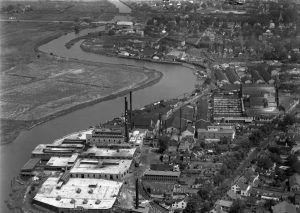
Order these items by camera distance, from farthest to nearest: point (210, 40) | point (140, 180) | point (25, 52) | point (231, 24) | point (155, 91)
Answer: point (231, 24) → point (210, 40) → point (25, 52) → point (155, 91) → point (140, 180)

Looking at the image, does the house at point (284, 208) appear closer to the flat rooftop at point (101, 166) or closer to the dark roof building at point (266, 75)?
the flat rooftop at point (101, 166)

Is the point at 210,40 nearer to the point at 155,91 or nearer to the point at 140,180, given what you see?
A: the point at 155,91

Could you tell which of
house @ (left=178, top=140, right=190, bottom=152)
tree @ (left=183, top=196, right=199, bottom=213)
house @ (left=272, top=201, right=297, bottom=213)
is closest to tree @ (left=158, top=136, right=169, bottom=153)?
house @ (left=178, top=140, right=190, bottom=152)

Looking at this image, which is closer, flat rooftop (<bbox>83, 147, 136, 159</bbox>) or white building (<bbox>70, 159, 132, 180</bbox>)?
white building (<bbox>70, 159, 132, 180</bbox>)

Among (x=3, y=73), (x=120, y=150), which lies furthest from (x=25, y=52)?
(x=120, y=150)

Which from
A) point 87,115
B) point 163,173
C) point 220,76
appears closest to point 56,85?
point 87,115

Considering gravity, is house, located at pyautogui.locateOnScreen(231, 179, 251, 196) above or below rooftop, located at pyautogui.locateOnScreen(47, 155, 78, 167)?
above

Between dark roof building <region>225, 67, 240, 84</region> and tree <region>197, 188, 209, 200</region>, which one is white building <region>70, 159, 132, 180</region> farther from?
dark roof building <region>225, 67, 240, 84</region>

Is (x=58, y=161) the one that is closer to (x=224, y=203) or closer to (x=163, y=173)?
(x=163, y=173)
